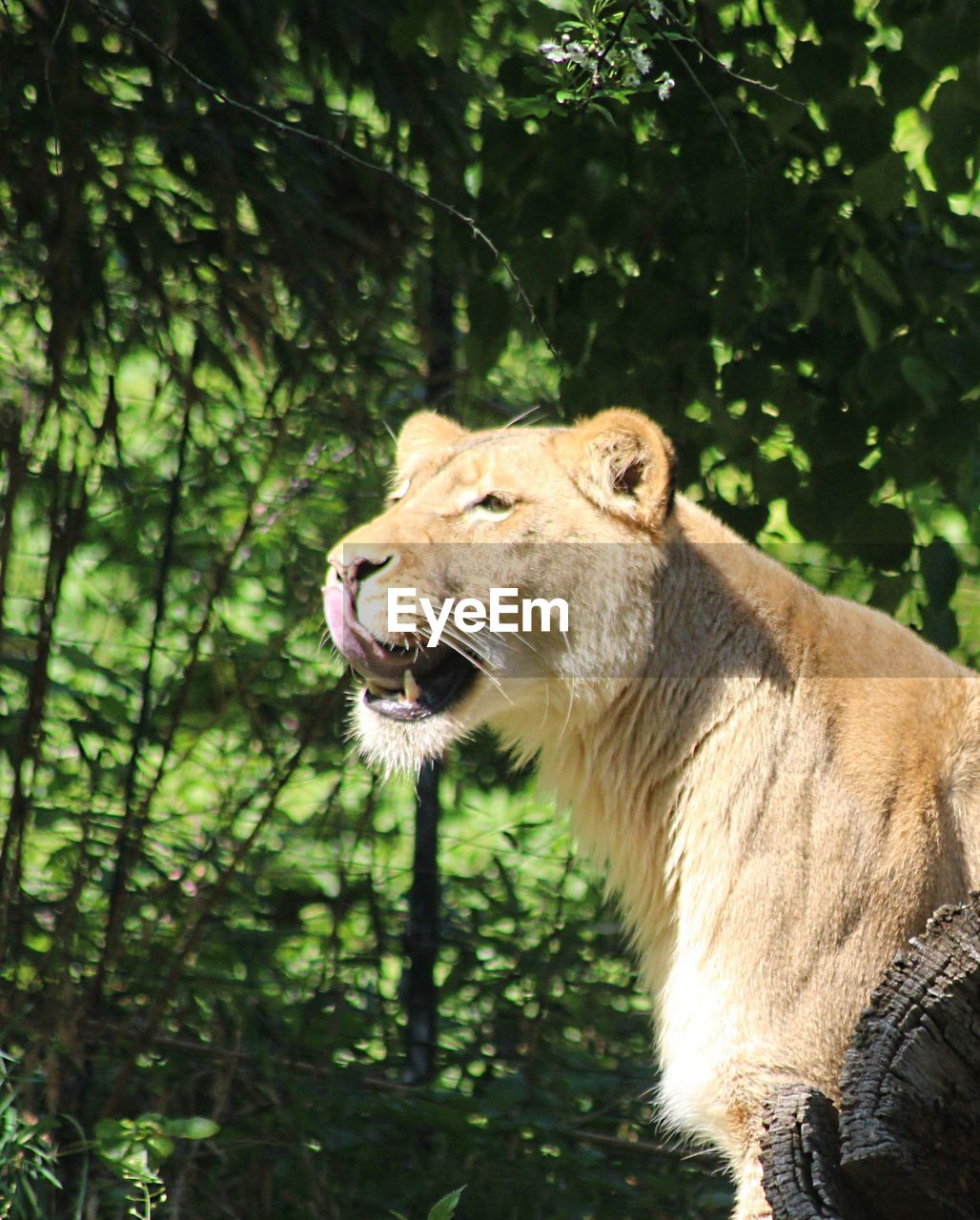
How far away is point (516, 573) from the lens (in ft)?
9.24

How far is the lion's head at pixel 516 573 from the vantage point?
2.78 m

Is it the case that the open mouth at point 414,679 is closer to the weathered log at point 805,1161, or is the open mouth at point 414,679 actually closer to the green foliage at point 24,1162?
the weathered log at point 805,1161

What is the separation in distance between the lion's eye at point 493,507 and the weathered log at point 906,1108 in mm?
1076

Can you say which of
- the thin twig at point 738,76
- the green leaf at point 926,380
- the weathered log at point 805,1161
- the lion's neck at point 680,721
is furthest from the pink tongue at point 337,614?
the green leaf at point 926,380

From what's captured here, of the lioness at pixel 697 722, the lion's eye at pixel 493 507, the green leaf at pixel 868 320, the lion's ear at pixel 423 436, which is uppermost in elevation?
the green leaf at pixel 868 320

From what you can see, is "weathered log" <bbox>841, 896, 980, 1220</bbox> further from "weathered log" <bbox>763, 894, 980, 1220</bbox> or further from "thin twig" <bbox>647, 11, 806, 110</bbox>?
"thin twig" <bbox>647, 11, 806, 110</bbox>

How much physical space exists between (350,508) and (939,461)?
67.3 inches

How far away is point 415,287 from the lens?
4664 millimetres

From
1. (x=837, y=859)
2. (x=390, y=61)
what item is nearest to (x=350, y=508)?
(x=390, y=61)

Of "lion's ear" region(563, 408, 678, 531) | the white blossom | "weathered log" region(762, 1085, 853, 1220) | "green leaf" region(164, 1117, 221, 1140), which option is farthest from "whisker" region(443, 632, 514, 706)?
"green leaf" region(164, 1117, 221, 1140)

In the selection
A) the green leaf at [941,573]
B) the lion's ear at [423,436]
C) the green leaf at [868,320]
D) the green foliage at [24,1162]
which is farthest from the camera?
the green leaf at [941,573]

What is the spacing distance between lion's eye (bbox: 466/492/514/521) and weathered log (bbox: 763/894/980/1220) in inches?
42.4

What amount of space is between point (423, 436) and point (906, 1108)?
1659 millimetres

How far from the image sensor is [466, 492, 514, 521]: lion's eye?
9.36 ft
